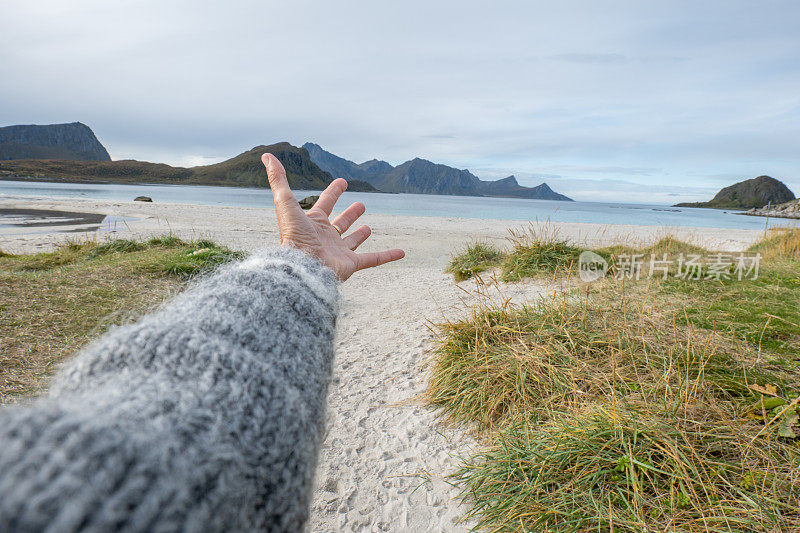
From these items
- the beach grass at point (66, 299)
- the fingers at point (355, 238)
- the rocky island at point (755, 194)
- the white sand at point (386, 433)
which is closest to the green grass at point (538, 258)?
the white sand at point (386, 433)

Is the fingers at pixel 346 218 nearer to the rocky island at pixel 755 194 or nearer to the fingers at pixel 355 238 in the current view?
the fingers at pixel 355 238

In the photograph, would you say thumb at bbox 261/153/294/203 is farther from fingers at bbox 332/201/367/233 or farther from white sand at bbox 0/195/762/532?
fingers at bbox 332/201/367/233

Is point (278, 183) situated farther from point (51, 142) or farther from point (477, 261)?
point (51, 142)

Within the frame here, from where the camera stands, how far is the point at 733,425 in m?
2.19

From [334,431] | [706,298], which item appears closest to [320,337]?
[334,431]

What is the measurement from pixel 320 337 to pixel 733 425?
7.88 feet

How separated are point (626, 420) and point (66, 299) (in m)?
4.98

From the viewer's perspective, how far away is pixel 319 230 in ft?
6.41

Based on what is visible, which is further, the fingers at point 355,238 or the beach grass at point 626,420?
the fingers at point 355,238

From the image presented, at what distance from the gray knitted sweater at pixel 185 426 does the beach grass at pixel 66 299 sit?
0.76m

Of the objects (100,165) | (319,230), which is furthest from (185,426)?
(100,165)

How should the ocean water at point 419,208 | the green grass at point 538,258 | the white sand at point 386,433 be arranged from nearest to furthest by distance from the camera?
the white sand at point 386,433 → the green grass at point 538,258 → the ocean water at point 419,208

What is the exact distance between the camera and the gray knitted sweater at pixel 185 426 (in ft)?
1.41

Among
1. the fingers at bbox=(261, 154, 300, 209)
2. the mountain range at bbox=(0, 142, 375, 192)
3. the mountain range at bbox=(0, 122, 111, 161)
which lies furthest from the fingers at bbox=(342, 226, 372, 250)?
the mountain range at bbox=(0, 122, 111, 161)
